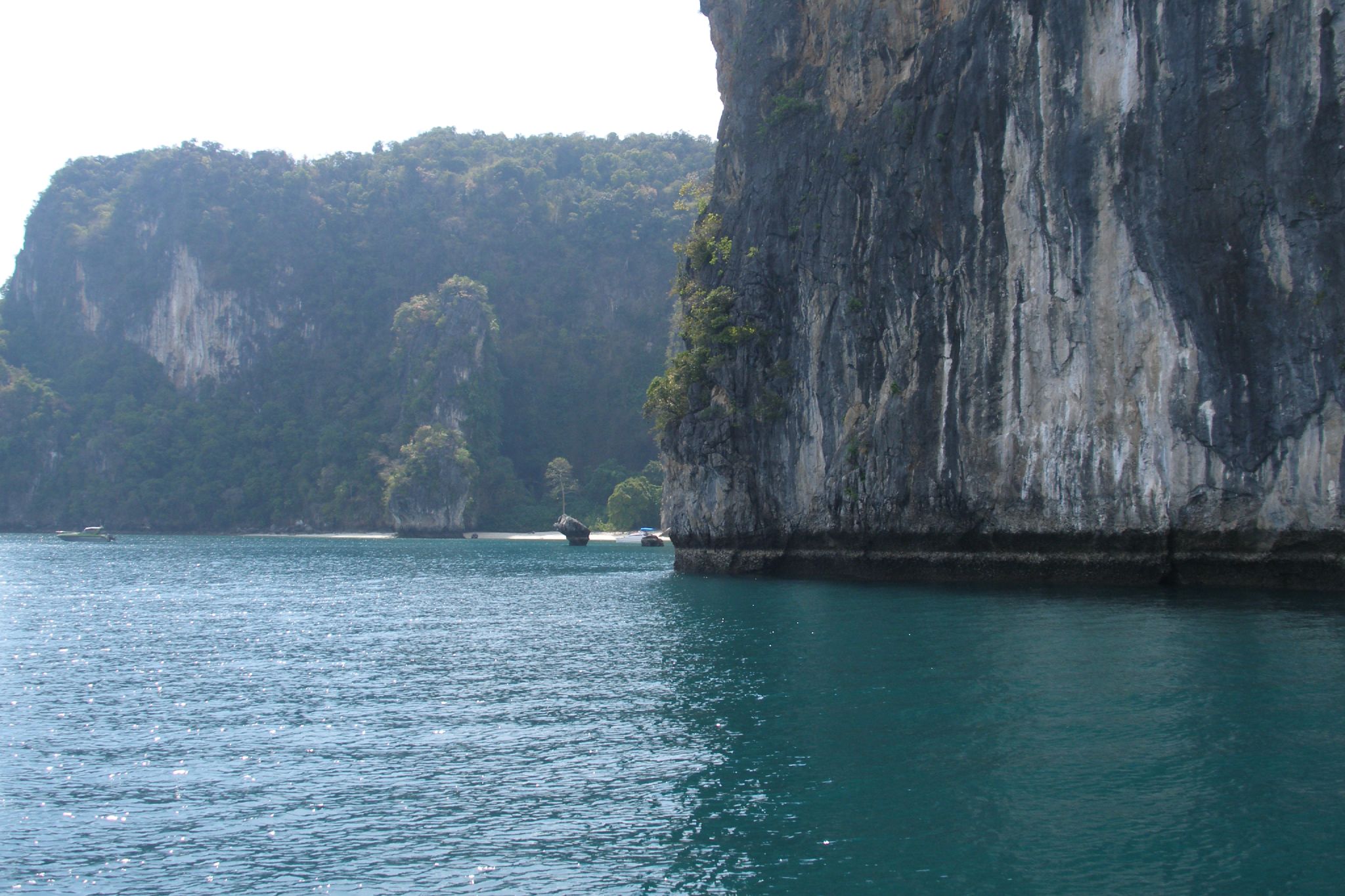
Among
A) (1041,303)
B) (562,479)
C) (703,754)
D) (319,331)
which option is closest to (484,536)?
(562,479)

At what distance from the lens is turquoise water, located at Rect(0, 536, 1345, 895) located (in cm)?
1062

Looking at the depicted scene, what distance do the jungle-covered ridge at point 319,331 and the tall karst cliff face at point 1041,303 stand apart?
64299 mm

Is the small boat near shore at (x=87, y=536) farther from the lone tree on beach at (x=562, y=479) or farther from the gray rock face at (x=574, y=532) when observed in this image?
the lone tree on beach at (x=562, y=479)

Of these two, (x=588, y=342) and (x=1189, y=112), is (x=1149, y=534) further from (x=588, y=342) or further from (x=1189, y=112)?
(x=588, y=342)

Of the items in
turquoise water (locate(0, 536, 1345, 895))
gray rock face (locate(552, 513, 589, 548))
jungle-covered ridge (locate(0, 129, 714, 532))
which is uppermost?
jungle-covered ridge (locate(0, 129, 714, 532))

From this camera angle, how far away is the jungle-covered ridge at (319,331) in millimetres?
115312

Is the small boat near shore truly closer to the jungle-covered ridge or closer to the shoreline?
the shoreline

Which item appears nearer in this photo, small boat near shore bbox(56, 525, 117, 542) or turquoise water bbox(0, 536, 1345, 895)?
turquoise water bbox(0, 536, 1345, 895)

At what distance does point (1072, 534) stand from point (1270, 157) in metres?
11.6

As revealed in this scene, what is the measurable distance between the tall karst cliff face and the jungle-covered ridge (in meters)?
64.3

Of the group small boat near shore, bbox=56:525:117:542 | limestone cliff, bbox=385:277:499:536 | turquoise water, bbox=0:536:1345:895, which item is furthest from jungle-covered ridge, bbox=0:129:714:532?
turquoise water, bbox=0:536:1345:895

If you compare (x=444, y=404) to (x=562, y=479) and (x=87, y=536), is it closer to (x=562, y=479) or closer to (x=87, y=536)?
(x=562, y=479)

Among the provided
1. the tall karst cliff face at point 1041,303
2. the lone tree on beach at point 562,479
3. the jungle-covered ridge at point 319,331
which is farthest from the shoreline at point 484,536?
the tall karst cliff face at point 1041,303

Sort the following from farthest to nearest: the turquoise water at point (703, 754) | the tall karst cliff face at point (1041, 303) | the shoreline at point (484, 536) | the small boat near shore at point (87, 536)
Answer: the shoreline at point (484, 536) → the small boat near shore at point (87, 536) → the tall karst cliff face at point (1041, 303) → the turquoise water at point (703, 754)
